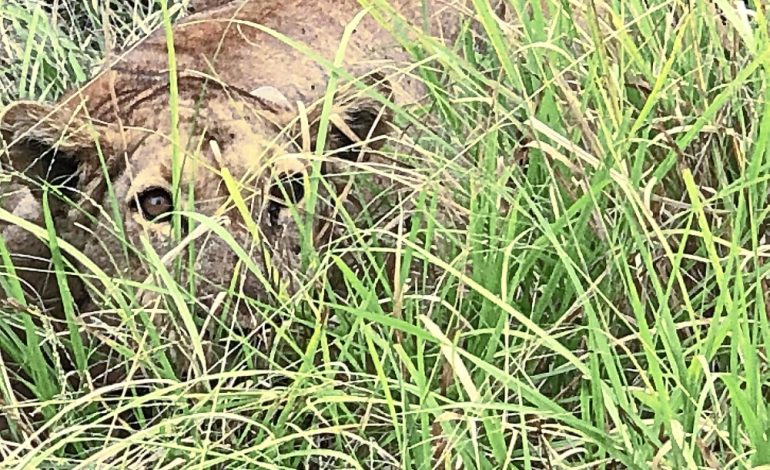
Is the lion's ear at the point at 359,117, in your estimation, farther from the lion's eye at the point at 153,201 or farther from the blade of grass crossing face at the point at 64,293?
the blade of grass crossing face at the point at 64,293

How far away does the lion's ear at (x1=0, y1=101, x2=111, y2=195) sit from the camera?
7.47ft

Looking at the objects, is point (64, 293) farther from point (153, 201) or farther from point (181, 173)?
point (153, 201)

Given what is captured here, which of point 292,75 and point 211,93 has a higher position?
point 211,93

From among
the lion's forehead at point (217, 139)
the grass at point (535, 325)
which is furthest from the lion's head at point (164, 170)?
the grass at point (535, 325)

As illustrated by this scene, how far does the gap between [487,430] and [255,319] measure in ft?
1.70

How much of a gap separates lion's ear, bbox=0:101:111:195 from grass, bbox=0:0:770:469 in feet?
1.19

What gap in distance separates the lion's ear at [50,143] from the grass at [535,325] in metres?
0.36

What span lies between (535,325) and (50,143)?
110cm

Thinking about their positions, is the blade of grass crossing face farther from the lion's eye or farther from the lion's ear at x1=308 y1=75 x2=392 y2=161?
the lion's ear at x1=308 y1=75 x2=392 y2=161

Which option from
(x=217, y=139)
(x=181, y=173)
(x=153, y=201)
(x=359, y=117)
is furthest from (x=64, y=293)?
(x=359, y=117)

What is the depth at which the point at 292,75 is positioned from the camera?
3.09 m

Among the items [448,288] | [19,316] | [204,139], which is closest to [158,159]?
[204,139]

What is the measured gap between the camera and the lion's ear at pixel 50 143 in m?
2.28

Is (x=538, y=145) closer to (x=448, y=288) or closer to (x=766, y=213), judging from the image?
(x=448, y=288)
